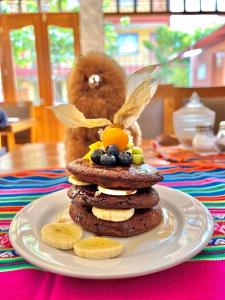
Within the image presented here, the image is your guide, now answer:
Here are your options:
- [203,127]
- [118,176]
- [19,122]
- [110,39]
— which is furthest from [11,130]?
[110,39]

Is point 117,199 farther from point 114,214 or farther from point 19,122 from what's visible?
point 19,122

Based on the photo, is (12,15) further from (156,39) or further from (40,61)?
(156,39)

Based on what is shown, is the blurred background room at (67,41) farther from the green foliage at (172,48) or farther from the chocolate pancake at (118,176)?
the chocolate pancake at (118,176)

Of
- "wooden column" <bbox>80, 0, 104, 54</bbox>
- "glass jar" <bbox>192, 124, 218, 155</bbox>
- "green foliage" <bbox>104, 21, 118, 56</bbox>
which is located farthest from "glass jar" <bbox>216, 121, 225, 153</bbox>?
"green foliage" <bbox>104, 21, 118, 56</bbox>

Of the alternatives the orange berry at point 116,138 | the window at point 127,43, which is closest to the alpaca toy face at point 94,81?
the orange berry at point 116,138

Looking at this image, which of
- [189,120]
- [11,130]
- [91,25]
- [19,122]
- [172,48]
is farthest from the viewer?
[172,48]
